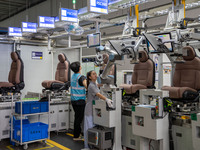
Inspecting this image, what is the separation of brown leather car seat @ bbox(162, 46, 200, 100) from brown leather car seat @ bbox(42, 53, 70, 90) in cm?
336

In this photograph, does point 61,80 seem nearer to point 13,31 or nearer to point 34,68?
point 34,68

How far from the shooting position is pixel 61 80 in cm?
784

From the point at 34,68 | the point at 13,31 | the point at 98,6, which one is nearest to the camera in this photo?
the point at 98,6

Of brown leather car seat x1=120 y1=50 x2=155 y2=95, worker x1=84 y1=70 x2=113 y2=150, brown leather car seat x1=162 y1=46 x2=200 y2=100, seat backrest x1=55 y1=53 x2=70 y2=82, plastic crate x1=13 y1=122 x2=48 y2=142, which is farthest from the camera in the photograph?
seat backrest x1=55 y1=53 x2=70 y2=82

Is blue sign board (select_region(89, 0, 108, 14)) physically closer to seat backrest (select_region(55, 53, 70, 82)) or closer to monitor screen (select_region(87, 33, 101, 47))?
monitor screen (select_region(87, 33, 101, 47))

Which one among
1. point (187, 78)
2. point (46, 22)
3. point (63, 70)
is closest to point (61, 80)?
point (63, 70)

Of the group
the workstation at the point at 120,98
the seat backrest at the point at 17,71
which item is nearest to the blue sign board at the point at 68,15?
the workstation at the point at 120,98

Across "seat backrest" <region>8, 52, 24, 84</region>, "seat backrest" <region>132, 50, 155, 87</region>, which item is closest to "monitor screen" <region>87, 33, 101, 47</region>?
"seat backrest" <region>132, 50, 155, 87</region>

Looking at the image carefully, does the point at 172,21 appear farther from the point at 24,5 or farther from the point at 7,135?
the point at 24,5

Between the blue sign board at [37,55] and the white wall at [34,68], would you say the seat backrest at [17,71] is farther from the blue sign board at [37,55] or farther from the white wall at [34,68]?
the blue sign board at [37,55]

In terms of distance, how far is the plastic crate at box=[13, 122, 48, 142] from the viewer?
197 inches

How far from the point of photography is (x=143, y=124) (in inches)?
151

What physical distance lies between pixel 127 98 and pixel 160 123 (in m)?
2.36

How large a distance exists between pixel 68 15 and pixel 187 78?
4118 millimetres
